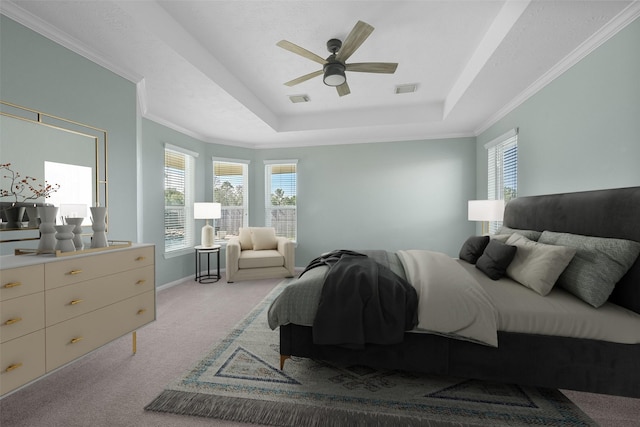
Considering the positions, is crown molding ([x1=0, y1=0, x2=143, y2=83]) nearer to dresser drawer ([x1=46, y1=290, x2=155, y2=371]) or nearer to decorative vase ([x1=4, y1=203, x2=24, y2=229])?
decorative vase ([x1=4, y1=203, x2=24, y2=229])

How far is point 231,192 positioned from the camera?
560 cm

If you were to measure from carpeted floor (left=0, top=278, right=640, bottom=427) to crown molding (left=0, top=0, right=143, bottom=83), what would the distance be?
8.41ft

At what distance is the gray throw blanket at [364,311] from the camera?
1.82 metres

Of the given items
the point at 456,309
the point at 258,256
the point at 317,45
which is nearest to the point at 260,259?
the point at 258,256

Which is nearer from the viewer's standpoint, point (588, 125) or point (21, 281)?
point (21, 281)

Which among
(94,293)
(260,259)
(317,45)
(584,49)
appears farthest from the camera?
(260,259)

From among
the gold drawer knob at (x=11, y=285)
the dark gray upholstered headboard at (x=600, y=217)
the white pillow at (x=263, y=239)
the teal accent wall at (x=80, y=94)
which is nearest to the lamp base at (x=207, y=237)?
the white pillow at (x=263, y=239)

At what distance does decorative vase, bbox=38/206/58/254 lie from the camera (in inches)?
73.2

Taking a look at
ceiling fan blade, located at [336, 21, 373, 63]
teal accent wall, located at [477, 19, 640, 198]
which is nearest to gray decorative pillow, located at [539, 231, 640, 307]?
teal accent wall, located at [477, 19, 640, 198]

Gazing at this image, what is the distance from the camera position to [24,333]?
5.02 feet

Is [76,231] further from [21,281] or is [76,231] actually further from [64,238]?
[21,281]

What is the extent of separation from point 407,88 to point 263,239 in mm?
3448

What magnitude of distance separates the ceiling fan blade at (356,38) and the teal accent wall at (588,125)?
1932 mm

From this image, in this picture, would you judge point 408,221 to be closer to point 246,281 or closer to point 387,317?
point 246,281
